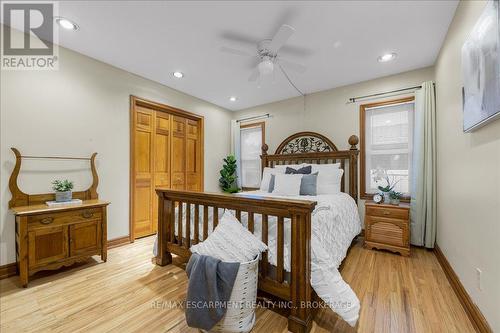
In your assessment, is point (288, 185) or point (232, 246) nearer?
point (232, 246)

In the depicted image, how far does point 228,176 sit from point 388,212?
2886 mm

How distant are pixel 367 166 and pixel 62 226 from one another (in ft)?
12.9

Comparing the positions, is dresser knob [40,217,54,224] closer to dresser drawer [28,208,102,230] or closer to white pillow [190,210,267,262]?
dresser drawer [28,208,102,230]

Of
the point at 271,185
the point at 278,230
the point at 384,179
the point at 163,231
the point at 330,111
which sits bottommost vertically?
the point at 163,231

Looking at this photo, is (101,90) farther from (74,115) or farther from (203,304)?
(203,304)

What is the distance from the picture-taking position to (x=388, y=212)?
270cm

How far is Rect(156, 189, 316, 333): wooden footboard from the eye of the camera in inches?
54.6

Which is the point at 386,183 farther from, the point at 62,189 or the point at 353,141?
the point at 62,189

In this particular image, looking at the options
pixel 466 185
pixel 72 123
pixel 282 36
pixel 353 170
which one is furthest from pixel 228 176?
pixel 466 185

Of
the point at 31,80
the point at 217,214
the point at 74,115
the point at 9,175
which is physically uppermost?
the point at 31,80

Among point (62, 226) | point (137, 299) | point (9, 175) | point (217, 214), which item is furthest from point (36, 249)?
point (217, 214)

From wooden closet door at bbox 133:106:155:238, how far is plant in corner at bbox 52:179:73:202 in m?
0.85

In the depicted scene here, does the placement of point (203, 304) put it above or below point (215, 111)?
below

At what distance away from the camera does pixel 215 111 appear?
4.55 m
